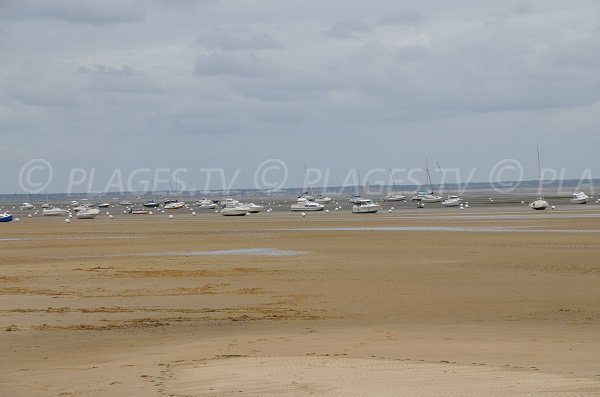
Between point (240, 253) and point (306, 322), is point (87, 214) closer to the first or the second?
point (240, 253)

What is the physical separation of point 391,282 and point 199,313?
718 centimetres

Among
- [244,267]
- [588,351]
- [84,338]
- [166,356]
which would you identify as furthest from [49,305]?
[588,351]

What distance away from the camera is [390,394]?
33.6 ft

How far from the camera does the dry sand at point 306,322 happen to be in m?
11.3

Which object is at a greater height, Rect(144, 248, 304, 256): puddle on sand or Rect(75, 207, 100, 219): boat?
Rect(144, 248, 304, 256): puddle on sand

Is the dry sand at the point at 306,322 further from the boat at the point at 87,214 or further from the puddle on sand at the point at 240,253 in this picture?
the boat at the point at 87,214

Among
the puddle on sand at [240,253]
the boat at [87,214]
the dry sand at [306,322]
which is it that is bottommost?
the boat at [87,214]

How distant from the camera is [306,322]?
59.5 feet

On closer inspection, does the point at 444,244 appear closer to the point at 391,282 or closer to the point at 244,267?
the point at 244,267

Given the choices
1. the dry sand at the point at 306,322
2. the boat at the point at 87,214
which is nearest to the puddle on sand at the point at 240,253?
the dry sand at the point at 306,322

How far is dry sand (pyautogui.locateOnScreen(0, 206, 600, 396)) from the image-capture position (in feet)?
37.2

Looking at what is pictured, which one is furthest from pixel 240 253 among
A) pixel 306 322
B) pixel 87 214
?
pixel 87 214

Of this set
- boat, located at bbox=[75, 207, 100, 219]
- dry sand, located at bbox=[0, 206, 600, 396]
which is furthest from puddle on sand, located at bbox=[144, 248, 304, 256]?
boat, located at bbox=[75, 207, 100, 219]

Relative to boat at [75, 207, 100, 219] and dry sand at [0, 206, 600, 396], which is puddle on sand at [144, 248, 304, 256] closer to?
dry sand at [0, 206, 600, 396]
